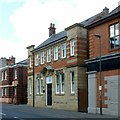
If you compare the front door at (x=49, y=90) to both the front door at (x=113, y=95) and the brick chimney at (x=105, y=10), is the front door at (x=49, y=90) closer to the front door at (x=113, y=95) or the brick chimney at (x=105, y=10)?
the brick chimney at (x=105, y=10)

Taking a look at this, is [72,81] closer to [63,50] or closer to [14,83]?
[63,50]

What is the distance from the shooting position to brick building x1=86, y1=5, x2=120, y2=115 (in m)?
28.4

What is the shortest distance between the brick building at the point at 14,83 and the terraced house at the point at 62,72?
9577 millimetres

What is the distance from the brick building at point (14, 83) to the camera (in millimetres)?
58375

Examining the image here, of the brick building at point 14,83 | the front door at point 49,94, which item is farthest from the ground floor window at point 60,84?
the brick building at point 14,83

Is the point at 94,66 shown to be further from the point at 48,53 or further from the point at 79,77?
the point at 48,53

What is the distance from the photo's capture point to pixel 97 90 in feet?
102

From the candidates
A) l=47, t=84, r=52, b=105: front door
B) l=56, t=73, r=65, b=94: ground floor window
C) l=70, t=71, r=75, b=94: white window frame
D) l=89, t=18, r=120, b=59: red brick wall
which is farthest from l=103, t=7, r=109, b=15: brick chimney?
l=47, t=84, r=52, b=105: front door

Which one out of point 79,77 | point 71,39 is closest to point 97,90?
point 79,77

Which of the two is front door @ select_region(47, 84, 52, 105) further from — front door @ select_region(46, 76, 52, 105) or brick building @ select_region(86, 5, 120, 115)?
brick building @ select_region(86, 5, 120, 115)

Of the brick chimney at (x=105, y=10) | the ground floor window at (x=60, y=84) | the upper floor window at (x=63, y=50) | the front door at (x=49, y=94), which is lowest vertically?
the front door at (x=49, y=94)

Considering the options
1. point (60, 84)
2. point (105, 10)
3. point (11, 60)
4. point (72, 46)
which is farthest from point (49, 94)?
point (11, 60)

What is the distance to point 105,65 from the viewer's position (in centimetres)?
2981

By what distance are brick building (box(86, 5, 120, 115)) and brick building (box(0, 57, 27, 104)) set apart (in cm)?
2803
